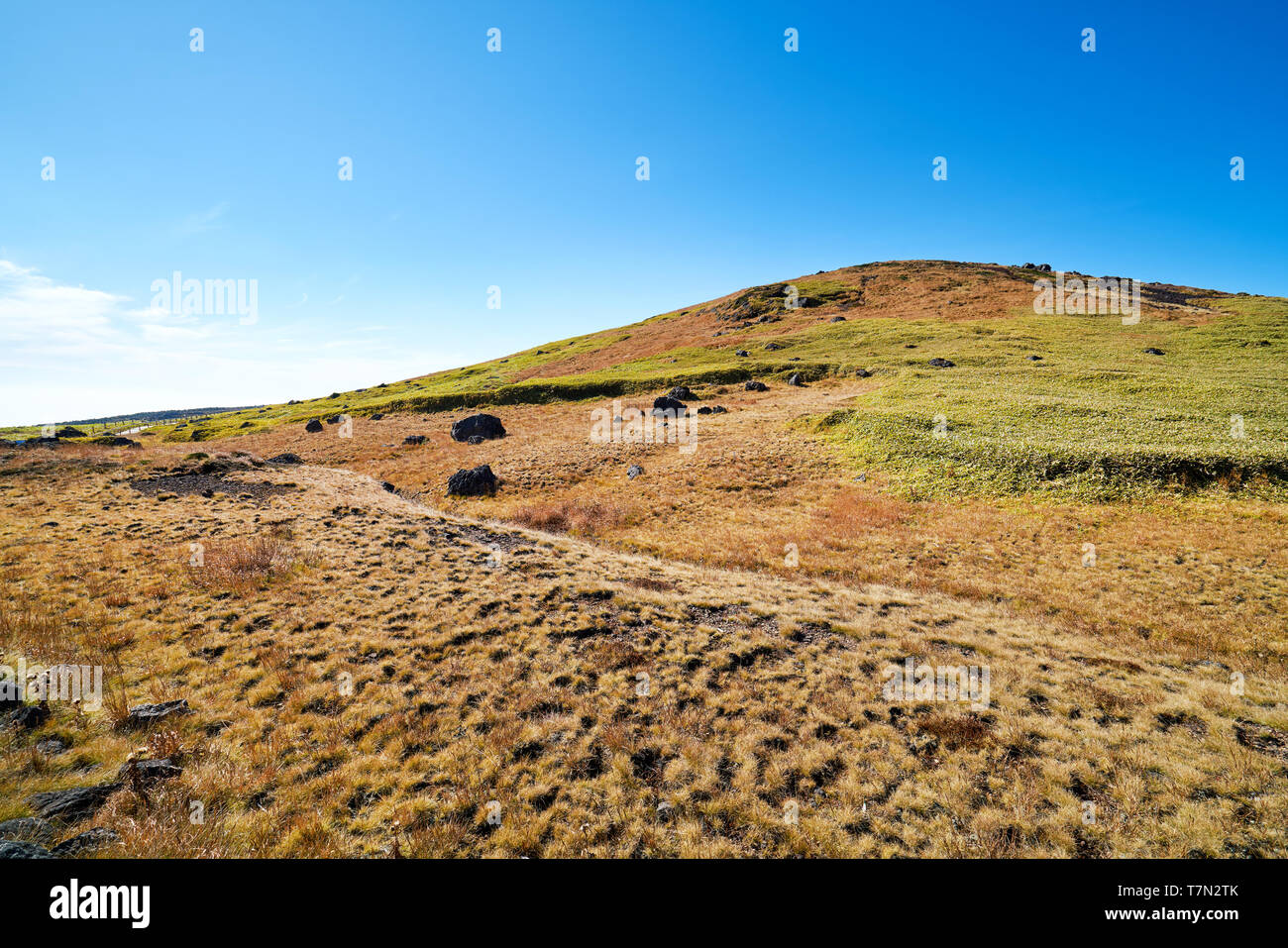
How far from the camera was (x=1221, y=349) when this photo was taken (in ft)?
185

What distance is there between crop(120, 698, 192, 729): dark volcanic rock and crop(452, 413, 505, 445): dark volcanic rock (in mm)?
45289

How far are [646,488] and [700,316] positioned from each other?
96.7m

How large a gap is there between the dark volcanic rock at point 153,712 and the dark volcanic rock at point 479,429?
45.3 metres

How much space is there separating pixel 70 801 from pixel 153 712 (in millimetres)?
2773

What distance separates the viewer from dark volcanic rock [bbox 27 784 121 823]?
6.46 m

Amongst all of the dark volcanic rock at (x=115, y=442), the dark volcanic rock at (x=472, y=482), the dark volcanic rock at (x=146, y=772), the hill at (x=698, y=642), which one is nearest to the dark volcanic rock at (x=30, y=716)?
the hill at (x=698, y=642)

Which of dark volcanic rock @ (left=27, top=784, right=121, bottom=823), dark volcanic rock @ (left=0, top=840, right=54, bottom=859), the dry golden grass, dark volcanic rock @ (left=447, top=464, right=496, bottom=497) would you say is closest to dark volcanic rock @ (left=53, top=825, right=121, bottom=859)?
the dry golden grass

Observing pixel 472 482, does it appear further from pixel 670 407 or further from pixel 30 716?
pixel 30 716

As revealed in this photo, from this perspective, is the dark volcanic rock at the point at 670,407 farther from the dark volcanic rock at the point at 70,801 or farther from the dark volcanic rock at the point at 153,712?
the dark volcanic rock at the point at 70,801

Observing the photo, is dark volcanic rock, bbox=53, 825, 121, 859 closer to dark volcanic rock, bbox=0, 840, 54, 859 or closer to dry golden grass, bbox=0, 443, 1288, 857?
dry golden grass, bbox=0, 443, 1288, 857

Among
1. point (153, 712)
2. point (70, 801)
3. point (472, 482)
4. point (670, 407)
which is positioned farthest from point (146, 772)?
point (670, 407)

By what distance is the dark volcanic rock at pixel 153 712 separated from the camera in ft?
28.8
